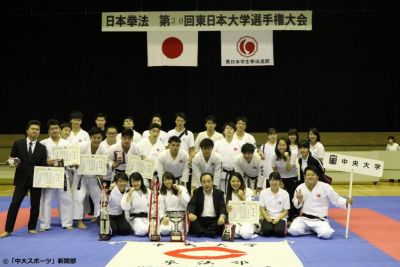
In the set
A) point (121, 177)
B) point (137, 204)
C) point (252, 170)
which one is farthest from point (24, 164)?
point (252, 170)

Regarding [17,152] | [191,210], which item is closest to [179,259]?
[191,210]

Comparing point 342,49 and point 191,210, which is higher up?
point 342,49

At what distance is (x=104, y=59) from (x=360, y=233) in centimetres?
1056

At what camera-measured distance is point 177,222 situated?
21.5ft

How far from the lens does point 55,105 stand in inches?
580

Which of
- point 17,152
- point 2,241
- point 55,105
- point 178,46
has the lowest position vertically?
point 2,241

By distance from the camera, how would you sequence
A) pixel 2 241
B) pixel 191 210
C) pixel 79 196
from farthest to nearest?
1. pixel 79 196
2. pixel 191 210
3. pixel 2 241

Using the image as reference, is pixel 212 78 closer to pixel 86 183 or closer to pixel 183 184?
pixel 183 184

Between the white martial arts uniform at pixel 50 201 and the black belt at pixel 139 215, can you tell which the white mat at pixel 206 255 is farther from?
the white martial arts uniform at pixel 50 201

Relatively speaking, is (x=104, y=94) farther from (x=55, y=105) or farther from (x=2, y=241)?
(x=2, y=241)

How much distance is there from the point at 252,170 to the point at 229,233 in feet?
5.13

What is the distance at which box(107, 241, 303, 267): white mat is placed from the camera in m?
5.11

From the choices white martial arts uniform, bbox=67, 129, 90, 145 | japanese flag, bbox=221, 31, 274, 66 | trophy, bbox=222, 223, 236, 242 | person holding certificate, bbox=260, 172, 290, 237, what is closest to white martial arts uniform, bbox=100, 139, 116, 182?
white martial arts uniform, bbox=67, 129, 90, 145

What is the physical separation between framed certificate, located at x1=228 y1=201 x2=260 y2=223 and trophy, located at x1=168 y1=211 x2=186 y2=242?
0.73 metres
